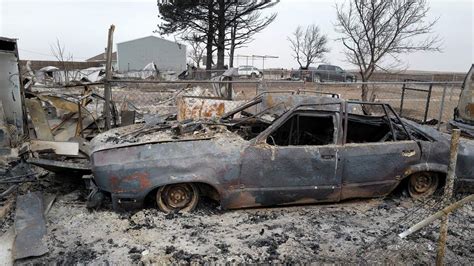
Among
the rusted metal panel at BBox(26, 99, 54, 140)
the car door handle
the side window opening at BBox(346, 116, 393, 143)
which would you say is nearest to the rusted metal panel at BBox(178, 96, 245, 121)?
the rusted metal panel at BBox(26, 99, 54, 140)

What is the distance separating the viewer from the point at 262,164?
468cm

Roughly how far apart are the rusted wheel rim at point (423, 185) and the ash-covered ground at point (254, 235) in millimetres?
172

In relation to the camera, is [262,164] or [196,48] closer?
[262,164]

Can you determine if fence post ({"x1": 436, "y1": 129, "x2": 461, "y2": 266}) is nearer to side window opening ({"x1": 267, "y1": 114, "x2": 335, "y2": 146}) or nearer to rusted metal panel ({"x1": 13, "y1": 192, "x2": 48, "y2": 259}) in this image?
side window opening ({"x1": 267, "y1": 114, "x2": 335, "y2": 146})

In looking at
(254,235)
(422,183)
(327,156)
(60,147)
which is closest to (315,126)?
(327,156)

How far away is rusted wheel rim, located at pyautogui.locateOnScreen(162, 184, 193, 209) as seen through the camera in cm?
466

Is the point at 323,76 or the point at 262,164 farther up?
the point at 323,76

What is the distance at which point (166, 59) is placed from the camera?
4216cm

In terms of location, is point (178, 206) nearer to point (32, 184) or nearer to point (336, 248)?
point (336, 248)

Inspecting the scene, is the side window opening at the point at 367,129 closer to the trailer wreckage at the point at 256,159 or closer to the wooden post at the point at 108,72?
the trailer wreckage at the point at 256,159

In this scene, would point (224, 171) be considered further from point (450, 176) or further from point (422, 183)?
point (422, 183)

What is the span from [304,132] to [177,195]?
7.50 feet

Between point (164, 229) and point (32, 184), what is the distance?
103 inches

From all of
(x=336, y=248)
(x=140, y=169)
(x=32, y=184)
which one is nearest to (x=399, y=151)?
(x=336, y=248)
